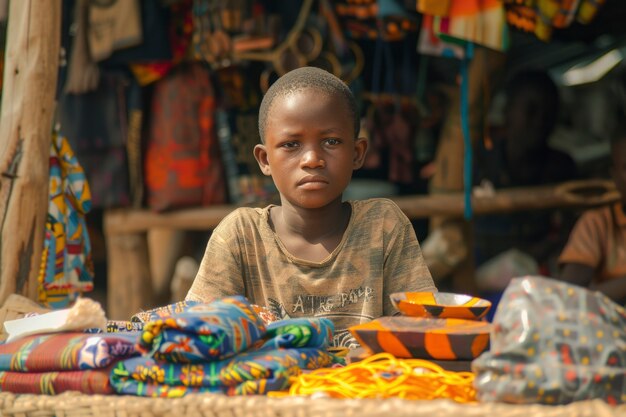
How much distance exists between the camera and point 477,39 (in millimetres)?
5008

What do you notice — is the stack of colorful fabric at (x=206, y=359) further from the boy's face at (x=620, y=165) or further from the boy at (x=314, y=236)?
the boy's face at (x=620, y=165)

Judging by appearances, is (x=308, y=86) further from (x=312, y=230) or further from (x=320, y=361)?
(x=320, y=361)

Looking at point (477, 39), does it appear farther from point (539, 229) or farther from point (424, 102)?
point (539, 229)

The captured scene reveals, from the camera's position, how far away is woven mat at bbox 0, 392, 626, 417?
194 cm

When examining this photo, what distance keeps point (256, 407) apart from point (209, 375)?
0.19 meters

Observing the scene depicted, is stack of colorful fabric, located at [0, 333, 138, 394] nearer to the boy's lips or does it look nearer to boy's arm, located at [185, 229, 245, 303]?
boy's arm, located at [185, 229, 245, 303]

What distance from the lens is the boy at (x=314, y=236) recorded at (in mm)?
2926

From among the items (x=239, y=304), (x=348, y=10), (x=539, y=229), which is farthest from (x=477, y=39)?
(x=239, y=304)

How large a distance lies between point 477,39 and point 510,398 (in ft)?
10.8

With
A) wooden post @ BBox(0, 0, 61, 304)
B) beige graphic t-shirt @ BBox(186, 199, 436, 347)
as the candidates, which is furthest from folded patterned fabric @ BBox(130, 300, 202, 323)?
wooden post @ BBox(0, 0, 61, 304)

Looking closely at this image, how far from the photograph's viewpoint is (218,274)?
301cm

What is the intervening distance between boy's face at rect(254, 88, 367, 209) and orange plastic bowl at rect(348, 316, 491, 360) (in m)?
0.65

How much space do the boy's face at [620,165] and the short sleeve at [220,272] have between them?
8.11 ft

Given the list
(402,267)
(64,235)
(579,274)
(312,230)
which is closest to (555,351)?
(402,267)
